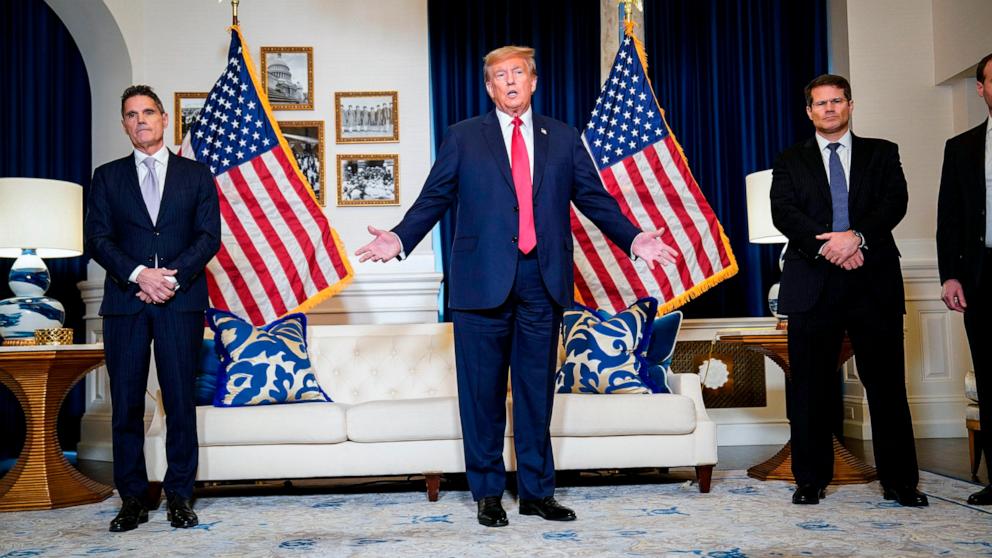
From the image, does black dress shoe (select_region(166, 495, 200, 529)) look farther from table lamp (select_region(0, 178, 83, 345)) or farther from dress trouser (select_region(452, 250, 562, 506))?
table lamp (select_region(0, 178, 83, 345))

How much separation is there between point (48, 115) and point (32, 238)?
219 cm

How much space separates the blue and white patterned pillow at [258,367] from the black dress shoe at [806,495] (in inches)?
76.7

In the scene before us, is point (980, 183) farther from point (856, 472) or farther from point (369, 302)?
point (369, 302)

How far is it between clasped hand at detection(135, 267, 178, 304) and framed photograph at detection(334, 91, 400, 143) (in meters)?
2.67

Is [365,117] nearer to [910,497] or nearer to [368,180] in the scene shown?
[368,180]

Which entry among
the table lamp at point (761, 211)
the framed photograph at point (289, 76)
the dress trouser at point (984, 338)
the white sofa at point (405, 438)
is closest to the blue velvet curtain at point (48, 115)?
the framed photograph at point (289, 76)

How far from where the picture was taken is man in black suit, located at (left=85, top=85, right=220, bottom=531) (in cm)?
313

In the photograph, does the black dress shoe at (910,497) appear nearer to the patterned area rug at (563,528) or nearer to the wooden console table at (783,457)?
the patterned area rug at (563,528)

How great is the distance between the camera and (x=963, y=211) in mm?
3320

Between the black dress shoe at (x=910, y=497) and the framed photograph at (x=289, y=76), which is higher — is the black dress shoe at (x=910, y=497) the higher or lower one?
the lower one

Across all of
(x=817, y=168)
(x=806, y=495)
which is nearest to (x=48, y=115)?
(x=817, y=168)

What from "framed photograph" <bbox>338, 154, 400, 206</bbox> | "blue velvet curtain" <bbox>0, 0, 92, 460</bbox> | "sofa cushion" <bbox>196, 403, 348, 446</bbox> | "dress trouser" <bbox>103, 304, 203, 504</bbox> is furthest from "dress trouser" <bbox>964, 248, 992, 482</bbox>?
"blue velvet curtain" <bbox>0, 0, 92, 460</bbox>

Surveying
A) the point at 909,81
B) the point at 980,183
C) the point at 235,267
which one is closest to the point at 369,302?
the point at 235,267

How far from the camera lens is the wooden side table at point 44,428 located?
150 inches
